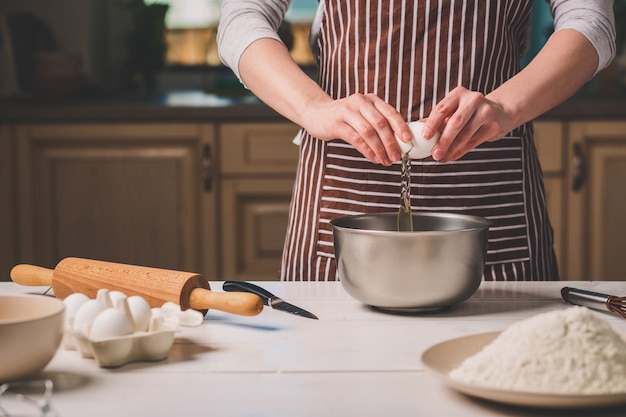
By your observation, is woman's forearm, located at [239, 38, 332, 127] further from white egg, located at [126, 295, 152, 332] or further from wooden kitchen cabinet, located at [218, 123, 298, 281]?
wooden kitchen cabinet, located at [218, 123, 298, 281]

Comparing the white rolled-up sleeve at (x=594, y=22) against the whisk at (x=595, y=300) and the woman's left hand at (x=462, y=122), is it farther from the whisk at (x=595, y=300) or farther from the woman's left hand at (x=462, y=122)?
the whisk at (x=595, y=300)

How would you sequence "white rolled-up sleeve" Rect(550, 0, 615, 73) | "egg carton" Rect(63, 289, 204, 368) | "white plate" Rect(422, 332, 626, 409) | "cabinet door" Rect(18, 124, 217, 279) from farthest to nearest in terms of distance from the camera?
"cabinet door" Rect(18, 124, 217, 279) < "white rolled-up sleeve" Rect(550, 0, 615, 73) < "egg carton" Rect(63, 289, 204, 368) < "white plate" Rect(422, 332, 626, 409)

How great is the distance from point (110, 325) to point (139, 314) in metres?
0.04

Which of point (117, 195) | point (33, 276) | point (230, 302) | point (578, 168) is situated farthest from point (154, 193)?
point (230, 302)

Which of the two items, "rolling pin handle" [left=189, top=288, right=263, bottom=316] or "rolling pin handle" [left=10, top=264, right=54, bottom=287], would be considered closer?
"rolling pin handle" [left=189, top=288, right=263, bottom=316]

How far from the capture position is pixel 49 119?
2689mm

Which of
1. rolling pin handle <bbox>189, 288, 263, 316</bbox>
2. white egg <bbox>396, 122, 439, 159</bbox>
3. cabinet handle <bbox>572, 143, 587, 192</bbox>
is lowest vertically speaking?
rolling pin handle <bbox>189, 288, 263, 316</bbox>

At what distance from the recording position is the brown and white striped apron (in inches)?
58.6

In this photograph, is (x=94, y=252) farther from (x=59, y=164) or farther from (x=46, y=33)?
(x=46, y=33)

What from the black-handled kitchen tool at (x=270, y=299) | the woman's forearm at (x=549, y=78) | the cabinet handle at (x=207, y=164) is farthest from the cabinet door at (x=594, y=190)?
the black-handled kitchen tool at (x=270, y=299)

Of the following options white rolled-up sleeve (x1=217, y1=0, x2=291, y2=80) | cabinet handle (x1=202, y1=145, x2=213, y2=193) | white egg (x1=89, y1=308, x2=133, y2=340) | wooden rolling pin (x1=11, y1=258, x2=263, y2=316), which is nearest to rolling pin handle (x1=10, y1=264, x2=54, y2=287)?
wooden rolling pin (x1=11, y1=258, x2=263, y2=316)

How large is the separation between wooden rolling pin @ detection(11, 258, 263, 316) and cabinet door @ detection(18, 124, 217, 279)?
1518mm

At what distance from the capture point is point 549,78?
1337mm

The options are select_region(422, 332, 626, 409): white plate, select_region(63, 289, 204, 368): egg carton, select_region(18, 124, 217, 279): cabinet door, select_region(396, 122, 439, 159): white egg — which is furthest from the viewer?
select_region(18, 124, 217, 279): cabinet door
